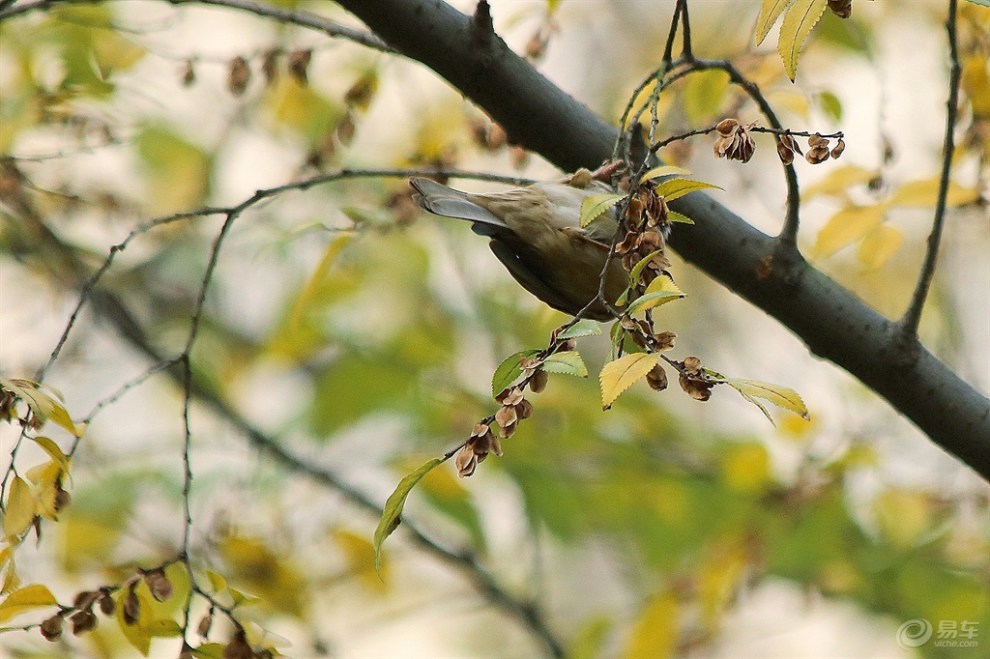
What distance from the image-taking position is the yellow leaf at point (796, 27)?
144cm

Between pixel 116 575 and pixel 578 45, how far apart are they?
6206 millimetres

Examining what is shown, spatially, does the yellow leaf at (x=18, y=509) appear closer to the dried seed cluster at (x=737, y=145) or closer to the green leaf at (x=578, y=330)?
the green leaf at (x=578, y=330)

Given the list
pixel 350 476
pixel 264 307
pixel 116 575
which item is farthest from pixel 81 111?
pixel 264 307

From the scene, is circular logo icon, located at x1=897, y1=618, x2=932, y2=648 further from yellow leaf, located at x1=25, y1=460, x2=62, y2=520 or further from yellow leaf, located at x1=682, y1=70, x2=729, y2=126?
yellow leaf, located at x1=25, y1=460, x2=62, y2=520

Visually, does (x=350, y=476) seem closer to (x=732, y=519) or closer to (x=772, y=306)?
(x=732, y=519)

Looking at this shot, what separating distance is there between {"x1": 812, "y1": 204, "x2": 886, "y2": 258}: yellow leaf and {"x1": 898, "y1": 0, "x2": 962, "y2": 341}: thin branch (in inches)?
13.6

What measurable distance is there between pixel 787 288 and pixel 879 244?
463mm

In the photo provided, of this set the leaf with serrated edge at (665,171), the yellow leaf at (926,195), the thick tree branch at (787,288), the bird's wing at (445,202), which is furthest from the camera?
the yellow leaf at (926,195)

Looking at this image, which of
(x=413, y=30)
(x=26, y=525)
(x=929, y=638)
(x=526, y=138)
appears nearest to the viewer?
(x=26, y=525)

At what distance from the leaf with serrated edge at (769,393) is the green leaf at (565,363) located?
7.6 inches

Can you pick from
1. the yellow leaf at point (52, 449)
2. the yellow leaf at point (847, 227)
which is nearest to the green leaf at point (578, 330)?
the yellow leaf at point (52, 449)

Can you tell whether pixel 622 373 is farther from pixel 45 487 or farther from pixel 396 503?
pixel 45 487

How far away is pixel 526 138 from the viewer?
1.95 meters

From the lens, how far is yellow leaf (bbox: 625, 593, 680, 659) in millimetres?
3002
